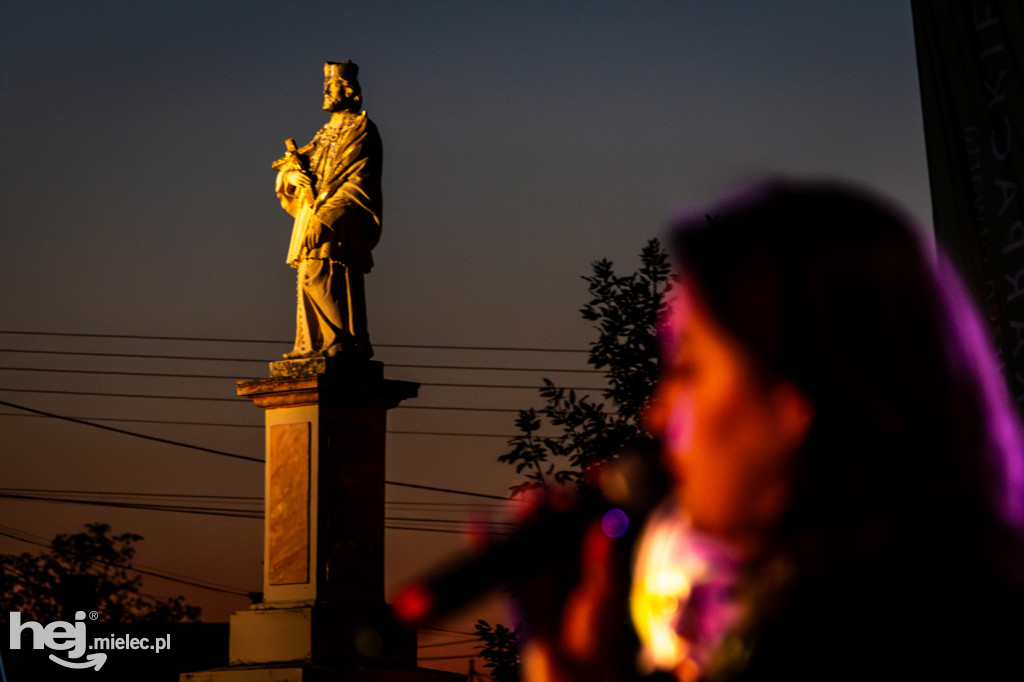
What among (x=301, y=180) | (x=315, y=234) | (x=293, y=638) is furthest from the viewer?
(x=301, y=180)

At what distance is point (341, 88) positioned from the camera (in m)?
13.8

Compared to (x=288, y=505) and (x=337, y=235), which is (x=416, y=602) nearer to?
(x=288, y=505)

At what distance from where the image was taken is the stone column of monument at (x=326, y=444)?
1262 cm

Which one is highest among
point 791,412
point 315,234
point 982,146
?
point 315,234

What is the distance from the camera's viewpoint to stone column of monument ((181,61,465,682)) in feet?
41.4

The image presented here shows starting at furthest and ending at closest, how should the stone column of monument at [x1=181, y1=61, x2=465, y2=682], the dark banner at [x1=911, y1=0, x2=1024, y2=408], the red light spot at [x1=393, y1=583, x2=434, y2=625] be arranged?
the stone column of monument at [x1=181, y1=61, x2=465, y2=682] < the dark banner at [x1=911, y1=0, x2=1024, y2=408] < the red light spot at [x1=393, y1=583, x2=434, y2=625]

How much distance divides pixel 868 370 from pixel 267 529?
475 inches

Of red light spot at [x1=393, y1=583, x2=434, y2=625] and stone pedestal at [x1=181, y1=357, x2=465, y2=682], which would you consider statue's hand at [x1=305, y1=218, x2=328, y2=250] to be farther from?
red light spot at [x1=393, y1=583, x2=434, y2=625]

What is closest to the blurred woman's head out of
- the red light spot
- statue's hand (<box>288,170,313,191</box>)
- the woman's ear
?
the woman's ear

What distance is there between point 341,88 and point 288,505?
12.5 feet

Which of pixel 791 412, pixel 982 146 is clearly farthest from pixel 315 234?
pixel 791 412

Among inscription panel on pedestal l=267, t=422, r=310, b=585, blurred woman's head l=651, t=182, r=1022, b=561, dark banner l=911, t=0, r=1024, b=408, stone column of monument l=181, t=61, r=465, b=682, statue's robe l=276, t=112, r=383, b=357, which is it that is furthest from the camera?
statue's robe l=276, t=112, r=383, b=357

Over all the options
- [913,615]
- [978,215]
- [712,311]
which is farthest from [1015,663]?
[978,215]

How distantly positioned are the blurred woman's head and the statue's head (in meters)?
12.5
